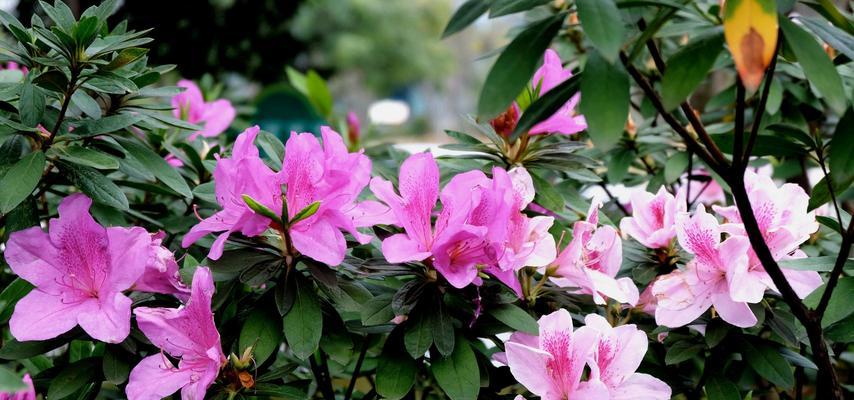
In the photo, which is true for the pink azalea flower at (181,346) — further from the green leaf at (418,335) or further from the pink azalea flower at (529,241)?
the pink azalea flower at (529,241)


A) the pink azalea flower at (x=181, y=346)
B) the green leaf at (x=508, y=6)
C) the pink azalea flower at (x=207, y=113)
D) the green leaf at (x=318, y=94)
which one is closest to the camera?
the green leaf at (x=508, y=6)

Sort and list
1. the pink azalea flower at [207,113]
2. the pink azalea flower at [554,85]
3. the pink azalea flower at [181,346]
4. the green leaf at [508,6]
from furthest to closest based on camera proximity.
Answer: the pink azalea flower at [207,113] < the pink azalea flower at [554,85] < the pink azalea flower at [181,346] < the green leaf at [508,6]

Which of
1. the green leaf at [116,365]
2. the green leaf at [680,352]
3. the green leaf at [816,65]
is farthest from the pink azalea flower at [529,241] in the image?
the green leaf at [116,365]

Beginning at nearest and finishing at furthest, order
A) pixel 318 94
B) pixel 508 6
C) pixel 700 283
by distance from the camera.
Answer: pixel 508 6
pixel 700 283
pixel 318 94

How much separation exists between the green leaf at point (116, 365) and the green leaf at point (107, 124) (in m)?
0.26

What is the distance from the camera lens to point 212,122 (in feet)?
5.49

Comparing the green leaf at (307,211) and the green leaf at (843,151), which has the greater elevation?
the green leaf at (843,151)

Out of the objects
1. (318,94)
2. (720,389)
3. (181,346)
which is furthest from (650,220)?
(318,94)

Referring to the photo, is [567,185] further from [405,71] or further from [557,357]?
[405,71]

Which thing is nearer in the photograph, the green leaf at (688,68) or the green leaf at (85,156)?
the green leaf at (688,68)

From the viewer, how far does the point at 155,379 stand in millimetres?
857

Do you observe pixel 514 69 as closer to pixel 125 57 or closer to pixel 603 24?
pixel 603 24

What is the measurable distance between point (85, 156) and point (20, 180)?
75 mm

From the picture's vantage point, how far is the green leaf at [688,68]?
0.67 meters
